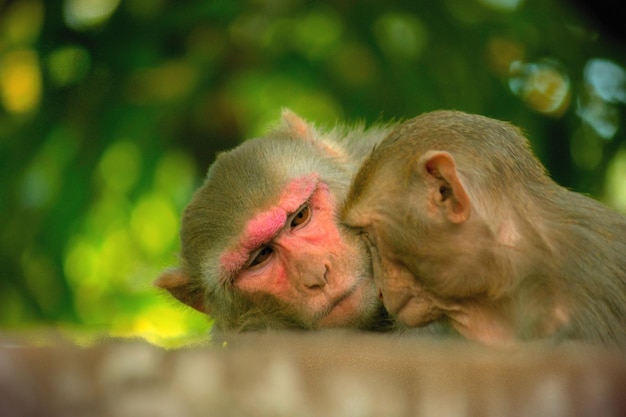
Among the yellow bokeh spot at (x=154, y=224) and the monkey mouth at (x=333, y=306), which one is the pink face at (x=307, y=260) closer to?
the monkey mouth at (x=333, y=306)

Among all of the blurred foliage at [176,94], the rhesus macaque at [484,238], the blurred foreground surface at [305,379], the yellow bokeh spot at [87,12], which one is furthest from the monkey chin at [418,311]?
the yellow bokeh spot at [87,12]

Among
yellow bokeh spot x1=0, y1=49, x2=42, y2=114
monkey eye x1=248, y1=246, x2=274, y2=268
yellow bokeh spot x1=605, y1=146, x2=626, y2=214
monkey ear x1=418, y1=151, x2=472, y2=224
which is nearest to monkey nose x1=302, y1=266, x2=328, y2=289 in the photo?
monkey eye x1=248, y1=246, x2=274, y2=268

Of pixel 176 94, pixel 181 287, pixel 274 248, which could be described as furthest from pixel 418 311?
pixel 176 94

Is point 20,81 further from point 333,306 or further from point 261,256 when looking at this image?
point 333,306

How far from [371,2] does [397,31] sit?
0.65 ft

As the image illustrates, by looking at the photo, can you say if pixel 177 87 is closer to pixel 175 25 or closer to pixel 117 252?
pixel 175 25

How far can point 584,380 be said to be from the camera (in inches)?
19.5

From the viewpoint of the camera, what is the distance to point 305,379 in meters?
0.45

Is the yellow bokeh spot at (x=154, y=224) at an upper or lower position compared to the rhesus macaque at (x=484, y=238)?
lower

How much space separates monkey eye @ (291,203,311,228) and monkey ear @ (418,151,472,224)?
511mm

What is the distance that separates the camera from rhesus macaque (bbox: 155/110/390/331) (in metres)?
1.71

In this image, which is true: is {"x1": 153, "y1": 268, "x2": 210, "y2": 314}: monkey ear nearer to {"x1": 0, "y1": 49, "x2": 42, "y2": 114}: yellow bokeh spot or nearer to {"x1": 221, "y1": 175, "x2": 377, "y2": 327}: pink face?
{"x1": 221, "y1": 175, "x2": 377, "y2": 327}: pink face

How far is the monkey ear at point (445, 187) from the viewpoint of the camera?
52.7 inches

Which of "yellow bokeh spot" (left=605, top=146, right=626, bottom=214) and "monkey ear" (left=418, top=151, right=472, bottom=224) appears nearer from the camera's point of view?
"monkey ear" (left=418, top=151, right=472, bottom=224)
